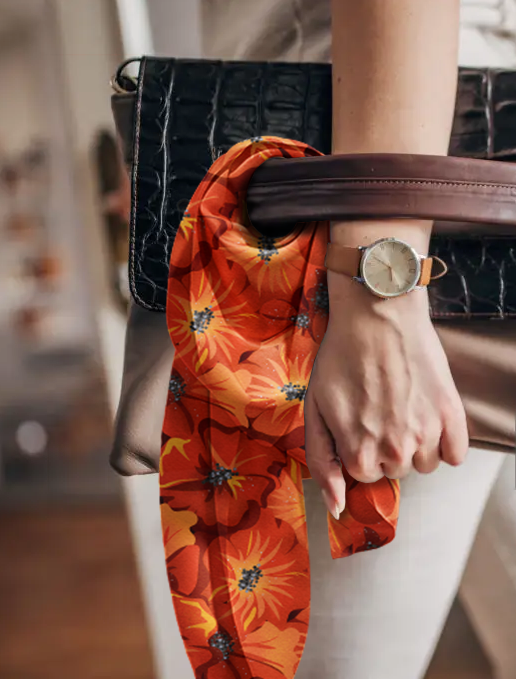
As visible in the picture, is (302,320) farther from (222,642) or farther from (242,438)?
(222,642)

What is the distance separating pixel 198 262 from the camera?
33cm

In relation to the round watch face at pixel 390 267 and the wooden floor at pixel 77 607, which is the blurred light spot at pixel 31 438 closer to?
the wooden floor at pixel 77 607

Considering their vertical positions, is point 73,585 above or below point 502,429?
below

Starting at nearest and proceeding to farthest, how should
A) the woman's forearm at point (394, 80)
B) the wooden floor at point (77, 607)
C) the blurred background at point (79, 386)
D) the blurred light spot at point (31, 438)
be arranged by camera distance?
the woman's forearm at point (394, 80), the blurred background at point (79, 386), the wooden floor at point (77, 607), the blurred light spot at point (31, 438)

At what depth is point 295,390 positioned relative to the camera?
330mm

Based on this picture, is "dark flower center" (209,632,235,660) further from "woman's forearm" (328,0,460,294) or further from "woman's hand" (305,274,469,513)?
"woman's forearm" (328,0,460,294)

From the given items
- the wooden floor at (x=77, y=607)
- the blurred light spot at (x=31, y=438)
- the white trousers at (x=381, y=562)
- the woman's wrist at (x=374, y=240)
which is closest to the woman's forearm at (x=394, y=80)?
the woman's wrist at (x=374, y=240)

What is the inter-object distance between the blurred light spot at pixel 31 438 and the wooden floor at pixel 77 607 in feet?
0.56

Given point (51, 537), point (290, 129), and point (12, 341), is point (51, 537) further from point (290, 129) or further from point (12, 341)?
point (290, 129)

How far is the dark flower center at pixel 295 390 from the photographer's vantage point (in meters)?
0.33

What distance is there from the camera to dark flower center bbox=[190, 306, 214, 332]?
33cm

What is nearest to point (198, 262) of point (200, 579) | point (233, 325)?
point (233, 325)

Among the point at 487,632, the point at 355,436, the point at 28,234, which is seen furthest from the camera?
the point at 28,234

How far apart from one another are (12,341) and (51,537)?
446 millimetres
